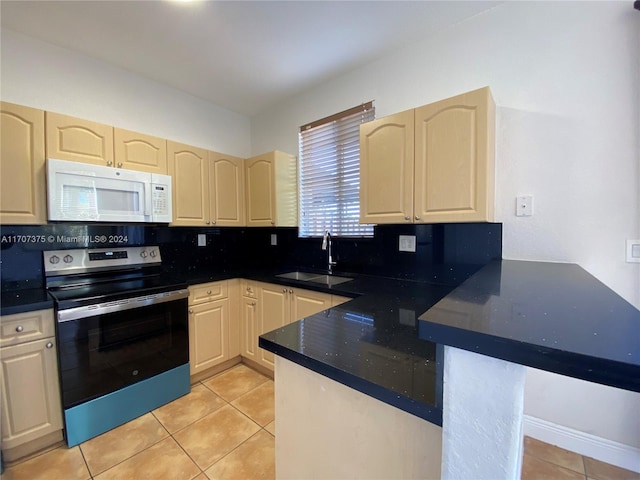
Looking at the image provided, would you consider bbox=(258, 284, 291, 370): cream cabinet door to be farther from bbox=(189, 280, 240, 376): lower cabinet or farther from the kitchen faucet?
the kitchen faucet

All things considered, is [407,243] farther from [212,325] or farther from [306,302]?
[212,325]

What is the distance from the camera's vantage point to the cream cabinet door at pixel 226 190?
2.54m

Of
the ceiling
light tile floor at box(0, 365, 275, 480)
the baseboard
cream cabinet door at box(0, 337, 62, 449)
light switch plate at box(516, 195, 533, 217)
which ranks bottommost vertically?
light tile floor at box(0, 365, 275, 480)

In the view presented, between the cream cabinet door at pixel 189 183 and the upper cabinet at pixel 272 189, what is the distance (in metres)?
0.43

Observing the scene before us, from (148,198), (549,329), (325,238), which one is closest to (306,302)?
(325,238)

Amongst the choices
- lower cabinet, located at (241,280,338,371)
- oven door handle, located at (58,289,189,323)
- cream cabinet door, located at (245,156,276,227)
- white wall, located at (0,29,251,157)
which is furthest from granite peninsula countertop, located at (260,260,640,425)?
white wall, located at (0,29,251,157)

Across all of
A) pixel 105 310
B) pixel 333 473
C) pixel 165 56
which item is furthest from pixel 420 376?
pixel 165 56

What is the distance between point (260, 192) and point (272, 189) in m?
0.18

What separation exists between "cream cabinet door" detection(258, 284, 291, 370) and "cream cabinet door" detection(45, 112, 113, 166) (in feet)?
4.88

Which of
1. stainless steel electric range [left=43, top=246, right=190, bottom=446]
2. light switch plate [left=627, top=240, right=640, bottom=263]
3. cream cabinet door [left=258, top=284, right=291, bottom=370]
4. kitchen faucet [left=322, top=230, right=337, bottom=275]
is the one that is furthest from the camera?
kitchen faucet [left=322, top=230, right=337, bottom=275]

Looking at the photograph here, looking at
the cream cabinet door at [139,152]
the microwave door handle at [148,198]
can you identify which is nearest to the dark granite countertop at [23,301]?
the microwave door handle at [148,198]

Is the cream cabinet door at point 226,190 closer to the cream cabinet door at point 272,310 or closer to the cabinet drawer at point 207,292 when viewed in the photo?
the cabinet drawer at point 207,292

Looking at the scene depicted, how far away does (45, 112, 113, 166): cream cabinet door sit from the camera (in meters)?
1.70

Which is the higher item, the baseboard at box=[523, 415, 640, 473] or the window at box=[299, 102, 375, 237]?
the window at box=[299, 102, 375, 237]
